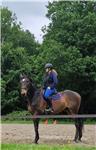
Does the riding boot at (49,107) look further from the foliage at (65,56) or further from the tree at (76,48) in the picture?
the tree at (76,48)

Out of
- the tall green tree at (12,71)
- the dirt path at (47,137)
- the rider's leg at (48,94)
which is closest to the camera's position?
the dirt path at (47,137)

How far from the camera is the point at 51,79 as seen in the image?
44.1 feet

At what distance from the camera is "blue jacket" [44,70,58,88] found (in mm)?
13320

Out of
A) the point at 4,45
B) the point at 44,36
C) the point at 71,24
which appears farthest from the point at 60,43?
the point at 4,45

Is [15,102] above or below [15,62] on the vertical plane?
below

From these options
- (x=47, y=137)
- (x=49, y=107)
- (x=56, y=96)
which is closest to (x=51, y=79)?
(x=56, y=96)

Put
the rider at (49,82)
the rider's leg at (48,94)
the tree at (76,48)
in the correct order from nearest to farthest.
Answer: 1. the rider at (49,82)
2. the rider's leg at (48,94)
3. the tree at (76,48)

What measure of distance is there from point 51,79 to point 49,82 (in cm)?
18

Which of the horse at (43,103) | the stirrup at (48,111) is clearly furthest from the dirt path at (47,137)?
the stirrup at (48,111)

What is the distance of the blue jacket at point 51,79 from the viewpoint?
1332 cm

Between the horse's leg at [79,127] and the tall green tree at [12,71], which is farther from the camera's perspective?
the tall green tree at [12,71]

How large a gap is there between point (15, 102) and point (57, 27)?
7094 millimetres

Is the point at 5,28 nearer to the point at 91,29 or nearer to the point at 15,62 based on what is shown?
the point at 15,62

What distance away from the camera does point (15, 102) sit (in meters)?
39.4
